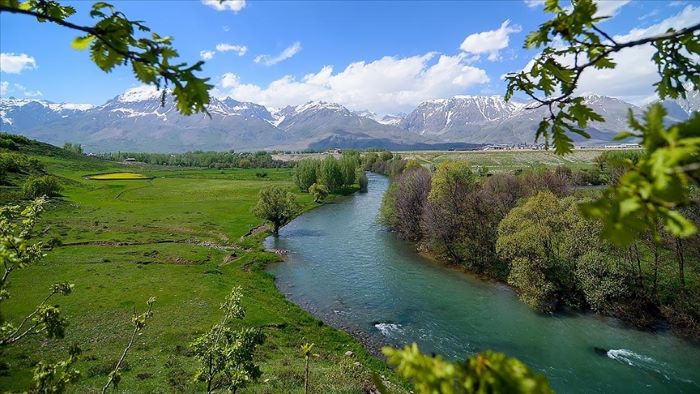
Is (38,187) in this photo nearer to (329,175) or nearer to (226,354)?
(329,175)

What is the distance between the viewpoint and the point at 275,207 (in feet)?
243

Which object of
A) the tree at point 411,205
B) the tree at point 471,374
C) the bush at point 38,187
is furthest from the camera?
the bush at point 38,187

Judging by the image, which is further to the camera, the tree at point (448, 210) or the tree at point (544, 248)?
the tree at point (448, 210)

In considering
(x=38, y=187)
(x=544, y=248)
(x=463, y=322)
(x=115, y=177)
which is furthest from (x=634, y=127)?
(x=115, y=177)

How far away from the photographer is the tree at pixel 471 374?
7.70 feet

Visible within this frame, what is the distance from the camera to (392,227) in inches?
2886

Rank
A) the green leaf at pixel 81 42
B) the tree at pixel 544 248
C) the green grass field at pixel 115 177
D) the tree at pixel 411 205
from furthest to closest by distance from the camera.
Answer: the green grass field at pixel 115 177
the tree at pixel 411 205
the tree at pixel 544 248
the green leaf at pixel 81 42

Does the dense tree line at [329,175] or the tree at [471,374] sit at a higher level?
the tree at [471,374]

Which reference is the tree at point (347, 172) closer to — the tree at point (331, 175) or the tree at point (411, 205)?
the tree at point (331, 175)

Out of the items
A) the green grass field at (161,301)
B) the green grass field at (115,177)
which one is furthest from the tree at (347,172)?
the green grass field at (115,177)

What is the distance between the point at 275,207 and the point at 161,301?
33557 mm

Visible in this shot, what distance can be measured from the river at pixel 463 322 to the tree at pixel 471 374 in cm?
3157

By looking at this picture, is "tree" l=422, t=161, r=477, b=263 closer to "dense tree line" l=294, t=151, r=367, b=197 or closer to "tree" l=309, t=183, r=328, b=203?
"tree" l=309, t=183, r=328, b=203

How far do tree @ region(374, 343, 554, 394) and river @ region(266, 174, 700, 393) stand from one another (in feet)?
104
